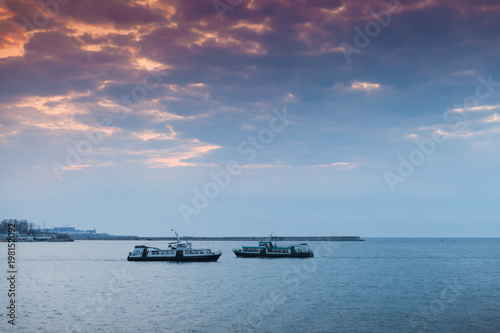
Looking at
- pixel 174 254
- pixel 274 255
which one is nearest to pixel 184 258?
pixel 174 254

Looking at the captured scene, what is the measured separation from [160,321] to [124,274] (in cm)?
5106

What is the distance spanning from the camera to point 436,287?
70.6 metres

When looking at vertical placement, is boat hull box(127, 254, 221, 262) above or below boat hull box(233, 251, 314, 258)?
above

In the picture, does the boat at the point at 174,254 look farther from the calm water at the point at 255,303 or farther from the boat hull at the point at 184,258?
the calm water at the point at 255,303

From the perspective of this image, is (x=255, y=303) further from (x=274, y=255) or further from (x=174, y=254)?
(x=274, y=255)

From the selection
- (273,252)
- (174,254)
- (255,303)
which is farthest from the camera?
(273,252)

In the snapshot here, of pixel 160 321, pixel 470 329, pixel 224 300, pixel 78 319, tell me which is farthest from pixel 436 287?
pixel 78 319

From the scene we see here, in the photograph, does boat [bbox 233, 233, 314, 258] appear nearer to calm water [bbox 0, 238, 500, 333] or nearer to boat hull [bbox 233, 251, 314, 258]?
boat hull [bbox 233, 251, 314, 258]

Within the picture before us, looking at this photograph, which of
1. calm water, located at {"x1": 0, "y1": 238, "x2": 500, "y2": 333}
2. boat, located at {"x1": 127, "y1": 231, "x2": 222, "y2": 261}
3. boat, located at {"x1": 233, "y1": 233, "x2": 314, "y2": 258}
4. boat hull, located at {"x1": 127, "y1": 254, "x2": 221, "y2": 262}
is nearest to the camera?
calm water, located at {"x1": 0, "y1": 238, "x2": 500, "y2": 333}

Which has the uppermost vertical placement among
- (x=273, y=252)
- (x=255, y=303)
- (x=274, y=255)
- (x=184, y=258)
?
(x=255, y=303)

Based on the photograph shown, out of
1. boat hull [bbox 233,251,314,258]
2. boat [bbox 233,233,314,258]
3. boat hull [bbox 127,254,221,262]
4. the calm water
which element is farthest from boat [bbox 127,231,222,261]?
the calm water

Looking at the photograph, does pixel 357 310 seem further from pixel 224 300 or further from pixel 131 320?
pixel 131 320

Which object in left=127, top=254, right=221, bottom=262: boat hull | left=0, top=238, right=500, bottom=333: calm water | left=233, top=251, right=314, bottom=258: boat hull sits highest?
left=0, top=238, right=500, bottom=333: calm water

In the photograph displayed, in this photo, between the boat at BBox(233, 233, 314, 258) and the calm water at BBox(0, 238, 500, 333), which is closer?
the calm water at BBox(0, 238, 500, 333)
